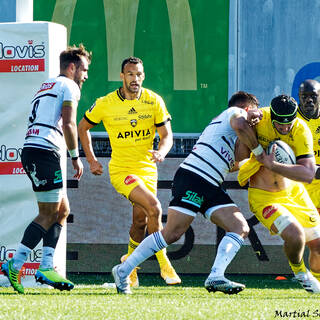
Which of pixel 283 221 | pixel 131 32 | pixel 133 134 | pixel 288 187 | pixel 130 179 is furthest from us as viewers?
pixel 131 32

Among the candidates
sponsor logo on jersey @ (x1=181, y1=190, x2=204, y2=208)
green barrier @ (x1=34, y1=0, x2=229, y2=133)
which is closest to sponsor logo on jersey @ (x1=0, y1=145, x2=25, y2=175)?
sponsor logo on jersey @ (x1=181, y1=190, x2=204, y2=208)

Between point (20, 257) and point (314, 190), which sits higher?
point (314, 190)

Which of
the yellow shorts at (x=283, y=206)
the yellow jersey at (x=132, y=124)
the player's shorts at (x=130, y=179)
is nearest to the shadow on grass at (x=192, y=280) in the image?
the player's shorts at (x=130, y=179)

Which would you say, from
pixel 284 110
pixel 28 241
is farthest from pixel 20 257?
pixel 284 110

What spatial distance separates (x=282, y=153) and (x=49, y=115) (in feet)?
6.59

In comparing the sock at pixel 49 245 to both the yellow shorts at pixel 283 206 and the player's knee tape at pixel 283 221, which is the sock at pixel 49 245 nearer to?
the yellow shorts at pixel 283 206

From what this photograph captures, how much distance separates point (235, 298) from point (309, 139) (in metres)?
1.51

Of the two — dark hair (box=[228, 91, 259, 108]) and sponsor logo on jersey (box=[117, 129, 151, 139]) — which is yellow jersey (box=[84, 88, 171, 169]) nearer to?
sponsor logo on jersey (box=[117, 129, 151, 139])

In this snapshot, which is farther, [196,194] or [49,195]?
[49,195]

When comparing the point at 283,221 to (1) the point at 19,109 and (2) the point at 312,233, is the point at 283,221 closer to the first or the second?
(2) the point at 312,233

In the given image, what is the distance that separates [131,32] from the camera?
1084cm

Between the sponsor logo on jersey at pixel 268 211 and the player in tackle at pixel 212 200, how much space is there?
0.99ft

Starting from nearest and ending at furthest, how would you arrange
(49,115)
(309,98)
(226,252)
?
1. (226,252)
2. (49,115)
3. (309,98)

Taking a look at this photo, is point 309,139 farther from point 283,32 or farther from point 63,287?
point 283,32
